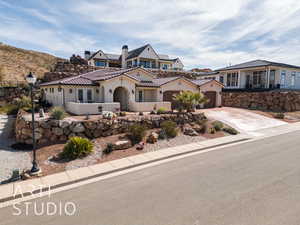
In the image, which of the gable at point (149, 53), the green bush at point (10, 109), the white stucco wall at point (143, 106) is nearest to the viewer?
the white stucco wall at point (143, 106)

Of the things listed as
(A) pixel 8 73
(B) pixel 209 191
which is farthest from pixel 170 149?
(A) pixel 8 73

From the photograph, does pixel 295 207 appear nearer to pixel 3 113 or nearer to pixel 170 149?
pixel 170 149

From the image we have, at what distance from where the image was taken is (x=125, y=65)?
4469 cm

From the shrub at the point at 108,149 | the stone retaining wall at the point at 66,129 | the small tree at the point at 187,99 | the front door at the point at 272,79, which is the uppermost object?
the front door at the point at 272,79

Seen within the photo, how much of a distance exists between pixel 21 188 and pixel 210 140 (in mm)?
11380

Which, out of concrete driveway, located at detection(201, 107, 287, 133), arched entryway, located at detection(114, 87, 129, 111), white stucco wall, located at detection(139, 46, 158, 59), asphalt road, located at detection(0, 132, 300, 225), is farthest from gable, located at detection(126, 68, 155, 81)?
white stucco wall, located at detection(139, 46, 158, 59)

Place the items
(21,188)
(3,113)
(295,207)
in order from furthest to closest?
(3,113)
(21,188)
(295,207)

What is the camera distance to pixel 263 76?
98.5ft

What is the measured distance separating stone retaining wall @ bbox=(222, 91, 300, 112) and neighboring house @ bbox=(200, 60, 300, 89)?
123 inches

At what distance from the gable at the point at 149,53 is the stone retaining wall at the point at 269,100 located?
21404 millimetres

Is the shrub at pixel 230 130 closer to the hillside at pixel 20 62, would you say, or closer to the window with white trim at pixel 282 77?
the window with white trim at pixel 282 77

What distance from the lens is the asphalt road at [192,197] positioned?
493cm

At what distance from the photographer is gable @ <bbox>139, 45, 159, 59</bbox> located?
41781mm

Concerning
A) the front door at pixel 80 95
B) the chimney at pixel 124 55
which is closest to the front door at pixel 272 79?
the front door at pixel 80 95
